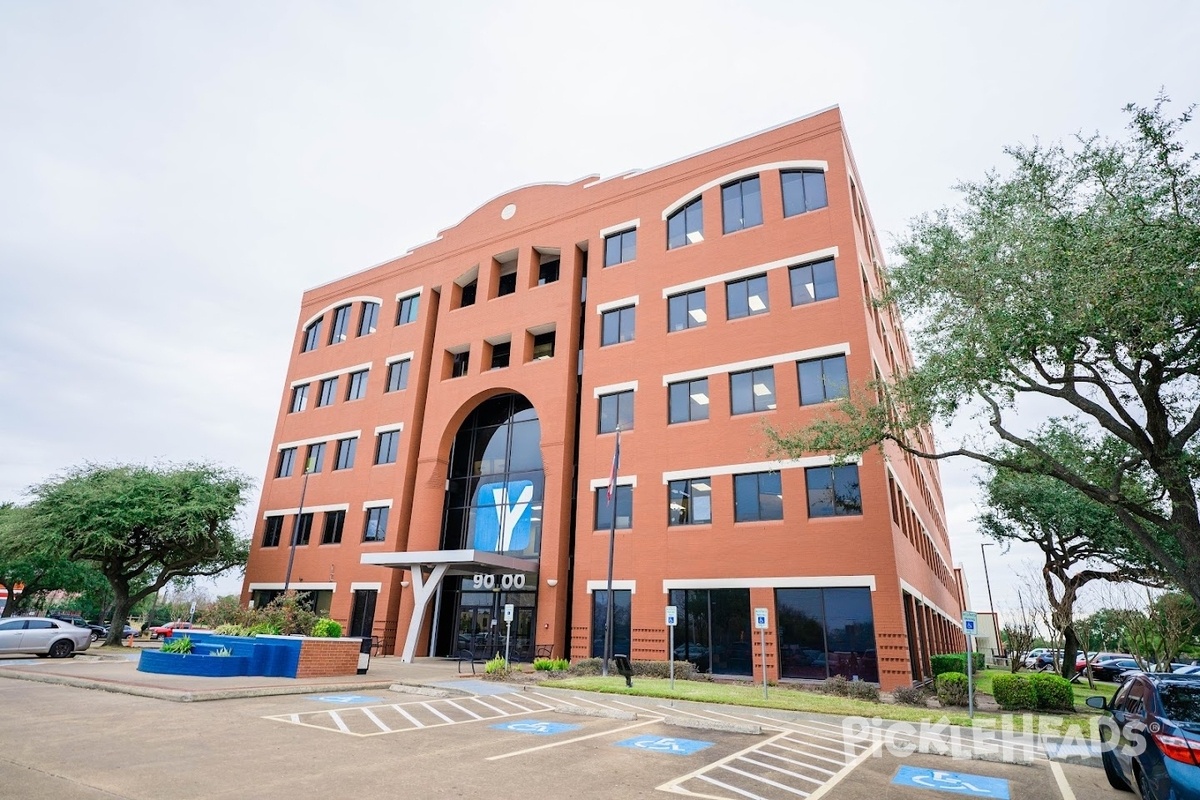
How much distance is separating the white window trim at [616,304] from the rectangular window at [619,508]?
819 cm

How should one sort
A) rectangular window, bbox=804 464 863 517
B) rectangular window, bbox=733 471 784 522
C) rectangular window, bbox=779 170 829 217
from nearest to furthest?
rectangular window, bbox=804 464 863 517 → rectangular window, bbox=733 471 784 522 → rectangular window, bbox=779 170 829 217

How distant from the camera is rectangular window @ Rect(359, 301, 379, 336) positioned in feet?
127

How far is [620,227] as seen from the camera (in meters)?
30.6

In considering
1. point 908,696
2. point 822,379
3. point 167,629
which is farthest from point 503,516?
point 167,629

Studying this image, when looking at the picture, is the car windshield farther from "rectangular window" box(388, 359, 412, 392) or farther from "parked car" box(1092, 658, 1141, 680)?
"parked car" box(1092, 658, 1141, 680)

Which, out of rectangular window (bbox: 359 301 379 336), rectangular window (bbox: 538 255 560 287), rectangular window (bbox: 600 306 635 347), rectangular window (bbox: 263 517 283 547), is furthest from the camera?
rectangular window (bbox: 359 301 379 336)

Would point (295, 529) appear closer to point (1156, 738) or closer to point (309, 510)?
point (309, 510)

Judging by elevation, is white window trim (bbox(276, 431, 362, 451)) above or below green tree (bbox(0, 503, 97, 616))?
above

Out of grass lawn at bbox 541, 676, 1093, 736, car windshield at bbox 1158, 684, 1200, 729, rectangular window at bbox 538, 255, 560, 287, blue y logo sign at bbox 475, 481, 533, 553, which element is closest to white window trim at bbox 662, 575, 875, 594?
grass lawn at bbox 541, 676, 1093, 736

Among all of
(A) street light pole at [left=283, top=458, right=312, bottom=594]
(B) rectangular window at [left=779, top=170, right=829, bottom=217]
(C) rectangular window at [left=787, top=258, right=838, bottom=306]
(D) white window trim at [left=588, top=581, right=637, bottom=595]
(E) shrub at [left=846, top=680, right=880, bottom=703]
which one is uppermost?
(B) rectangular window at [left=779, top=170, right=829, bottom=217]

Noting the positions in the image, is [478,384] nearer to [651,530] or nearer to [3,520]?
[651,530]

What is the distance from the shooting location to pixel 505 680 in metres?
20.3

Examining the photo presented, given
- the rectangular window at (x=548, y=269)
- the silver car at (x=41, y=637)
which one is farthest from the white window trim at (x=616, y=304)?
the silver car at (x=41, y=637)

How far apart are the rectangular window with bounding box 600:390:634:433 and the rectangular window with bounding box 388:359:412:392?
42.7 feet
